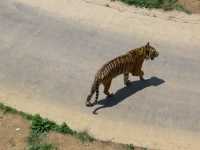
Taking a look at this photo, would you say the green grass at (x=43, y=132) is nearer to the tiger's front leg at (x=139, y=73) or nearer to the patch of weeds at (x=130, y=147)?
the patch of weeds at (x=130, y=147)

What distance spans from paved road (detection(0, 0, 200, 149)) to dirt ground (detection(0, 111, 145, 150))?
139 centimetres

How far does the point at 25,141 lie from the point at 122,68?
3.95 meters

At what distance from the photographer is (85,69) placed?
2058 cm

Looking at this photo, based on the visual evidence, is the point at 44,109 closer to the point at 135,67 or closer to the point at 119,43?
the point at 135,67

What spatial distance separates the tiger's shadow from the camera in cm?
1917

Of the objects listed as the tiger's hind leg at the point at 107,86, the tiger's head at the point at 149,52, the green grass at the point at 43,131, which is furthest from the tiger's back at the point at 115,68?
the green grass at the point at 43,131

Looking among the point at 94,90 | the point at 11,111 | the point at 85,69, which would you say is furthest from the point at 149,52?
the point at 11,111

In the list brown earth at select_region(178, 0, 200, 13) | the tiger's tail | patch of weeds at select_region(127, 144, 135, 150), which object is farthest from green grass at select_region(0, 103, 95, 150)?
brown earth at select_region(178, 0, 200, 13)

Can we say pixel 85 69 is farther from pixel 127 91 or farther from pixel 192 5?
pixel 192 5

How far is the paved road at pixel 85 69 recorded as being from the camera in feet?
62.2

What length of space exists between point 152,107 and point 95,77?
2.11 meters

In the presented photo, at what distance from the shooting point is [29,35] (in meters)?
22.5

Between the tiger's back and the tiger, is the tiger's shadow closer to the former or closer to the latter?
the tiger

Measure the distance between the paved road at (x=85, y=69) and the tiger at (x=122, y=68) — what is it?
0.47 m
